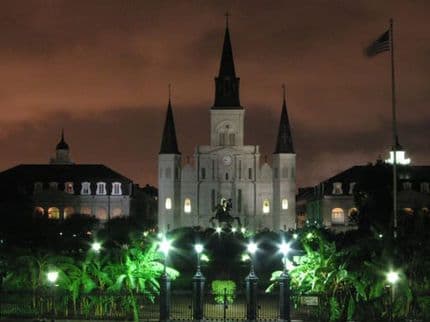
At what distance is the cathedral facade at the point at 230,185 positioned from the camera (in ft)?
440

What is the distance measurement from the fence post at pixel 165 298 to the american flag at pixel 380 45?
13.7 meters

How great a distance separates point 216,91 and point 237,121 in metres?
5.90

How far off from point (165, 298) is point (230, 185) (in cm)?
10099

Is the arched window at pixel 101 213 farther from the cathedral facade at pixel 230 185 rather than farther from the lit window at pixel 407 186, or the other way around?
the lit window at pixel 407 186

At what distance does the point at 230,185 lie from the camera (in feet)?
444

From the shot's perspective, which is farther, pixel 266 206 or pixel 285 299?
pixel 266 206

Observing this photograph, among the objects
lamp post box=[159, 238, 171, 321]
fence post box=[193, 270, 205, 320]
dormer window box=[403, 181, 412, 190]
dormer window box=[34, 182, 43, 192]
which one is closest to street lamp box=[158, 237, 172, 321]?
lamp post box=[159, 238, 171, 321]

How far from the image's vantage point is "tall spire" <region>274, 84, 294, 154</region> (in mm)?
138250

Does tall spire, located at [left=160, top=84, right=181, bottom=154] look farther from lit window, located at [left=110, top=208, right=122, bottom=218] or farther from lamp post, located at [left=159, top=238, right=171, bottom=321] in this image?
lamp post, located at [left=159, top=238, right=171, bottom=321]

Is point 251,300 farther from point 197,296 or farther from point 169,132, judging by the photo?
point 169,132

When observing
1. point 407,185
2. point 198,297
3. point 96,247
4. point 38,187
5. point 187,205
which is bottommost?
point 198,297

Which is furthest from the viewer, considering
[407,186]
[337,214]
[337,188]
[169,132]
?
[169,132]

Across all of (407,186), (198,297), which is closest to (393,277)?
(198,297)

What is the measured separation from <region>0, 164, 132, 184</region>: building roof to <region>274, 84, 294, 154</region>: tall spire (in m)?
21.1
